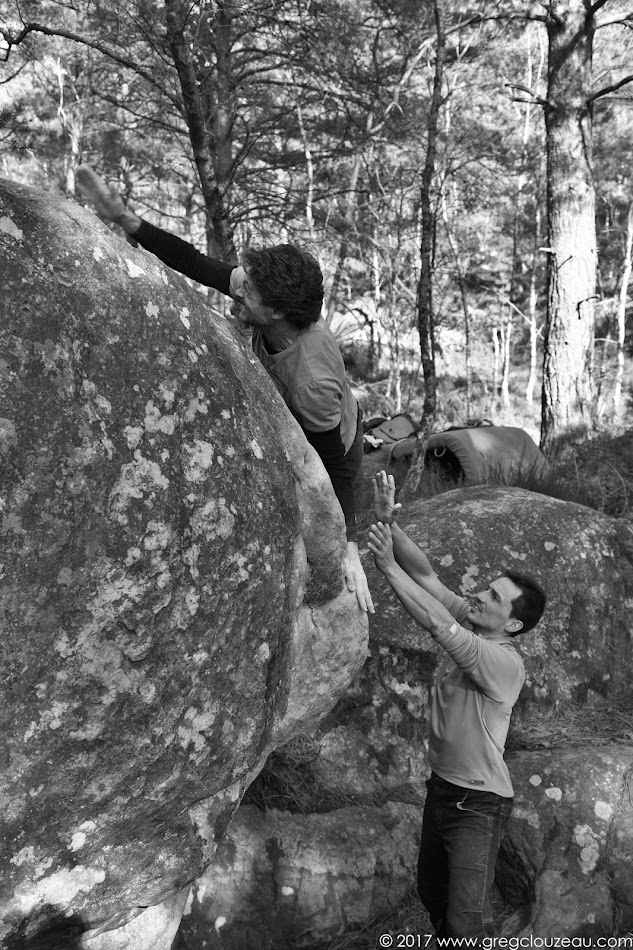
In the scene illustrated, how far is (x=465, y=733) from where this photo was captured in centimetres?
343

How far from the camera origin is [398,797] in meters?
4.29

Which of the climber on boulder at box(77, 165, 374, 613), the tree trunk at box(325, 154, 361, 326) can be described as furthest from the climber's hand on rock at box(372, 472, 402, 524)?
the tree trunk at box(325, 154, 361, 326)

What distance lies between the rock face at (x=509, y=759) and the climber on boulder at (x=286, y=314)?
153 centimetres

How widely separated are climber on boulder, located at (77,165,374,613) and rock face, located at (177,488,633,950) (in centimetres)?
153

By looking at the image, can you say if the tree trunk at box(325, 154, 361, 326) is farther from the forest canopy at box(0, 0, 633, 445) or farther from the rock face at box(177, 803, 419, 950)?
the rock face at box(177, 803, 419, 950)

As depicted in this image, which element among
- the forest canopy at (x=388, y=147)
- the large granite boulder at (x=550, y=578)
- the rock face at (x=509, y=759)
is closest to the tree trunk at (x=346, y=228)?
the forest canopy at (x=388, y=147)

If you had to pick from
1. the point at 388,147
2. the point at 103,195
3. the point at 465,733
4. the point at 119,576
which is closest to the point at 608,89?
the point at 103,195

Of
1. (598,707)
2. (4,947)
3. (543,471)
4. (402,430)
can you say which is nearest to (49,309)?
(4,947)

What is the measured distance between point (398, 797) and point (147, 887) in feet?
7.03

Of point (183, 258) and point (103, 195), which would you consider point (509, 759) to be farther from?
point (103, 195)

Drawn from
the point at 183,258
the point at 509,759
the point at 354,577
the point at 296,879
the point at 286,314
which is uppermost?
the point at 183,258

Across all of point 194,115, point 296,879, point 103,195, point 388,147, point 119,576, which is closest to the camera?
point 119,576

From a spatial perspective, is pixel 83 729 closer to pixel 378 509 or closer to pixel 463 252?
pixel 378 509

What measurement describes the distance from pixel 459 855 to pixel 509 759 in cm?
116
